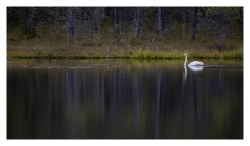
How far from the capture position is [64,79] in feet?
60.8

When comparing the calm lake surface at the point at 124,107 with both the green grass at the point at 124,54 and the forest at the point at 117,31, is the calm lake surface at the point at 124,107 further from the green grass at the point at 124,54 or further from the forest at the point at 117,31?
the forest at the point at 117,31

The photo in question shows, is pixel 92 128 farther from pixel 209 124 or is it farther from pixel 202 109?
pixel 202 109

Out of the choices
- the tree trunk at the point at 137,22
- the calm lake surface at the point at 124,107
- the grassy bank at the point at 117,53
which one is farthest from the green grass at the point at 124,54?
the calm lake surface at the point at 124,107

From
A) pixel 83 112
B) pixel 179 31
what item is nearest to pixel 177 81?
pixel 83 112

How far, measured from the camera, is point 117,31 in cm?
4688

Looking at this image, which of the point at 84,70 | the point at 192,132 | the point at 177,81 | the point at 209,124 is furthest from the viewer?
the point at 84,70

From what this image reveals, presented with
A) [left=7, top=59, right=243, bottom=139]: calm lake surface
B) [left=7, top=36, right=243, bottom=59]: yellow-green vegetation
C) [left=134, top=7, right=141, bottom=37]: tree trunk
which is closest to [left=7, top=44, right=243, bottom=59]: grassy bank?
[left=7, top=36, right=243, bottom=59]: yellow-green vegetation

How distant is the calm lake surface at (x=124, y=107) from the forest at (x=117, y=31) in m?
15.3

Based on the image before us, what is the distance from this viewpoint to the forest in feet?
116

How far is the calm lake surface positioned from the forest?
1534 centimetres

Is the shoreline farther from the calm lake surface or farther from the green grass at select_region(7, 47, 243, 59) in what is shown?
the calm lake surface

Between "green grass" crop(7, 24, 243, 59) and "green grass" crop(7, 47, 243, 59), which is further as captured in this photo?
"green grass" crop(7, 24, 243, 59)

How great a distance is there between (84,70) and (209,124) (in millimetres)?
12861

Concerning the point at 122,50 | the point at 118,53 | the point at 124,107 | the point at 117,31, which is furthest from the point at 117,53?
the point at 124,107
